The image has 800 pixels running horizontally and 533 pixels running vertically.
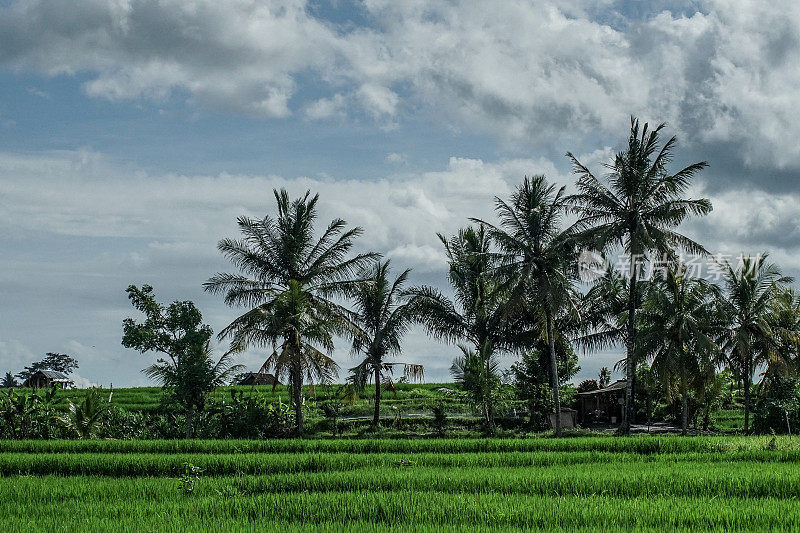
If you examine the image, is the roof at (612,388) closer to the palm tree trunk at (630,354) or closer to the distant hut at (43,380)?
the palm tree trunk at (630,354)

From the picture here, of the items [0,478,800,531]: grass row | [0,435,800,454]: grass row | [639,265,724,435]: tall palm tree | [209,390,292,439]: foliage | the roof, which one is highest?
[639,265,724,435]: tall palm tree

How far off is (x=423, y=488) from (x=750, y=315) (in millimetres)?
23676

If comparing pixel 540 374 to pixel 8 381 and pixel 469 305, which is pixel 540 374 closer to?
pixel 469 305

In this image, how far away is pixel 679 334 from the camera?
30766mm

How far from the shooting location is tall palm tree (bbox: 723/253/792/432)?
3250 centimetres

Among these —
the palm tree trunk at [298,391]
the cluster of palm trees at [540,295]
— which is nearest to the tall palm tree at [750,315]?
the cluster of palm trees at [540,295]

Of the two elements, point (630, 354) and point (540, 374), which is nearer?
point (630, 354)

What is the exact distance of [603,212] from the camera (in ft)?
102

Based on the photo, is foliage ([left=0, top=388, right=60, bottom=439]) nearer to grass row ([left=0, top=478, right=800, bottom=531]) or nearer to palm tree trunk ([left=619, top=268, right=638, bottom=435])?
grass row ([left=0, top=478, right=800, bottom=531])

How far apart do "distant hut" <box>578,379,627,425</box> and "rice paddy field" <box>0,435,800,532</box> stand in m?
17.6

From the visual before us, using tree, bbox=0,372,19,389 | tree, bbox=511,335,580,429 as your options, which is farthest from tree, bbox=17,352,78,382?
tree, bbox=511,335,580,429

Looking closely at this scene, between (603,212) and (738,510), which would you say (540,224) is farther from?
(738,510)

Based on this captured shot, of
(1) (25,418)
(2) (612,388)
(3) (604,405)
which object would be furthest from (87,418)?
(3) (604,405)

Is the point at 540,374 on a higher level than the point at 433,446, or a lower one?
higher
